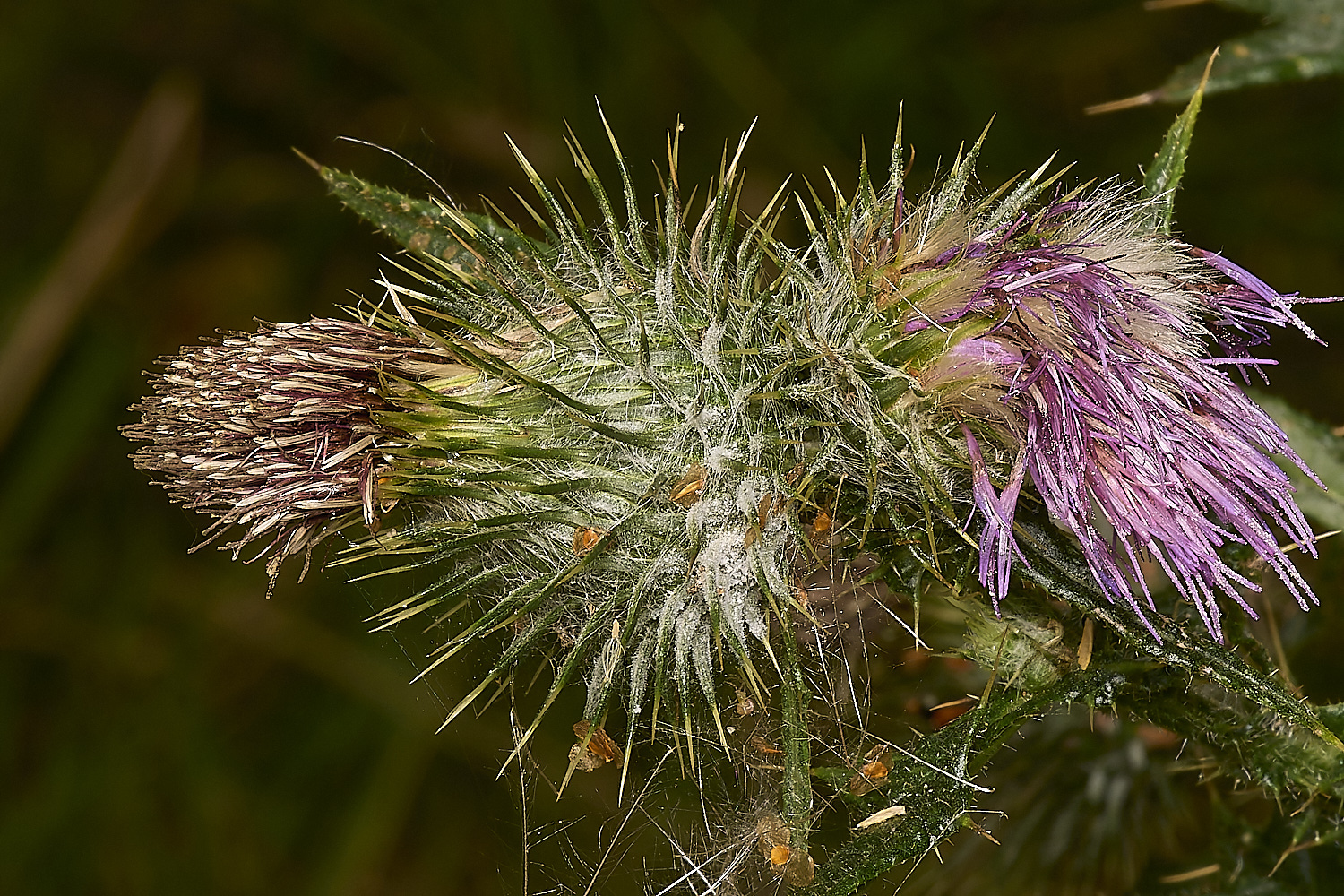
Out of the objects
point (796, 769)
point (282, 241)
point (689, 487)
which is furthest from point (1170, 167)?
point (282, 241)

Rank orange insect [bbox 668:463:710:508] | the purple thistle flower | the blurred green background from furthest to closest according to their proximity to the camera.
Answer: the blurred green background < orange insect [bbox 668:463:710:508] < the purple thistle flower

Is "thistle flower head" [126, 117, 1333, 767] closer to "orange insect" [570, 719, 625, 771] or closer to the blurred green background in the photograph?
"orange insect" [570, 719, 625, 771]

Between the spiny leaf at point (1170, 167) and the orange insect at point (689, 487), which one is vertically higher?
the spiny leaf at point (1170, 167)

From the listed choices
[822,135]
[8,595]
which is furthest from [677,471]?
[8,595]

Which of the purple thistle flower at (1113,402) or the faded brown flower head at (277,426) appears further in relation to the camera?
the faded brown flower head at (277,426)

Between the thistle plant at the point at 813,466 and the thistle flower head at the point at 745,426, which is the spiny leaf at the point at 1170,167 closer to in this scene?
the thistle plant at the point at 813,466

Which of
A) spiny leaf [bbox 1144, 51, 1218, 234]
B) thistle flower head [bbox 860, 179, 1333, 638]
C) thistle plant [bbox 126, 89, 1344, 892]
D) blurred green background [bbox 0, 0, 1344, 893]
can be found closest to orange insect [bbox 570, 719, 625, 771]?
thistle plant [bbox 126, 89, 1344, 892]

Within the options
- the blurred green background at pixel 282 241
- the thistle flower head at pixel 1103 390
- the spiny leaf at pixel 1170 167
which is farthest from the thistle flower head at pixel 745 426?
the blurred green background at pixel 282 241

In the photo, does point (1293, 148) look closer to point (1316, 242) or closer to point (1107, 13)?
point (1316, 242)
